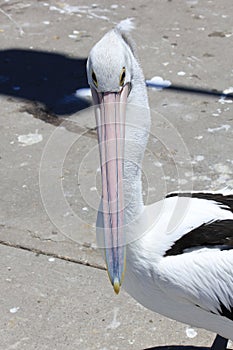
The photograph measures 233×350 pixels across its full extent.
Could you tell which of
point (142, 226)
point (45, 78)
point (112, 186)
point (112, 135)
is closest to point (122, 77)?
point (112, 135)

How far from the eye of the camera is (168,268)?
2742mm

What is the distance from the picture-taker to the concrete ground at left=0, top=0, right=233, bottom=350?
3352mm

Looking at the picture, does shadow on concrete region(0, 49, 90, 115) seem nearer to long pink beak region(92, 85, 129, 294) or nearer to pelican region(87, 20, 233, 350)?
pelican region(87, 20, 233, 350)

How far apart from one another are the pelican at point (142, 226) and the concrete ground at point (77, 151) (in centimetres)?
50

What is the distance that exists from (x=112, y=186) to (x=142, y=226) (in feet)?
1.12

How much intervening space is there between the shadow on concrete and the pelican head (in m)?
2.38

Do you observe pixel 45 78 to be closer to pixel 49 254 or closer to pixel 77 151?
pixel 77 151

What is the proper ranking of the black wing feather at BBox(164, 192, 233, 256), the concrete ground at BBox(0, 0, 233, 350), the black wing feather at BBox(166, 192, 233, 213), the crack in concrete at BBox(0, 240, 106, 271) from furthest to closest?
the crack in concrete at BBox(0, 240, 106, 271) → the concrete ground at BBox(0, 0, 233, 350) → the black wing feather at BBox(166, 192, 233, 213) → the black wing feather at BBox(164, 192, 233, 256)

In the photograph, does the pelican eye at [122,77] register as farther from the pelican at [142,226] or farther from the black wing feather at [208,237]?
the black wing feather at [208,237]

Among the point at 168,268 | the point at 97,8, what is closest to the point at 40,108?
the point at 97,8

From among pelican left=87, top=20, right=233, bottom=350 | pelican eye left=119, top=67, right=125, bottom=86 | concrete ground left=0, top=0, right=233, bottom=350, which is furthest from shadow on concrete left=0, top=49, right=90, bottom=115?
pelican eye left=119, top=67, right=125, bottom=86

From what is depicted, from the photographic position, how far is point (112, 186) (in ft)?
8.18

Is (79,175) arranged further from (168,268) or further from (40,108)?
(168,268)

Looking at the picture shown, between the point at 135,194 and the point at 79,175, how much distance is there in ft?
5.39
